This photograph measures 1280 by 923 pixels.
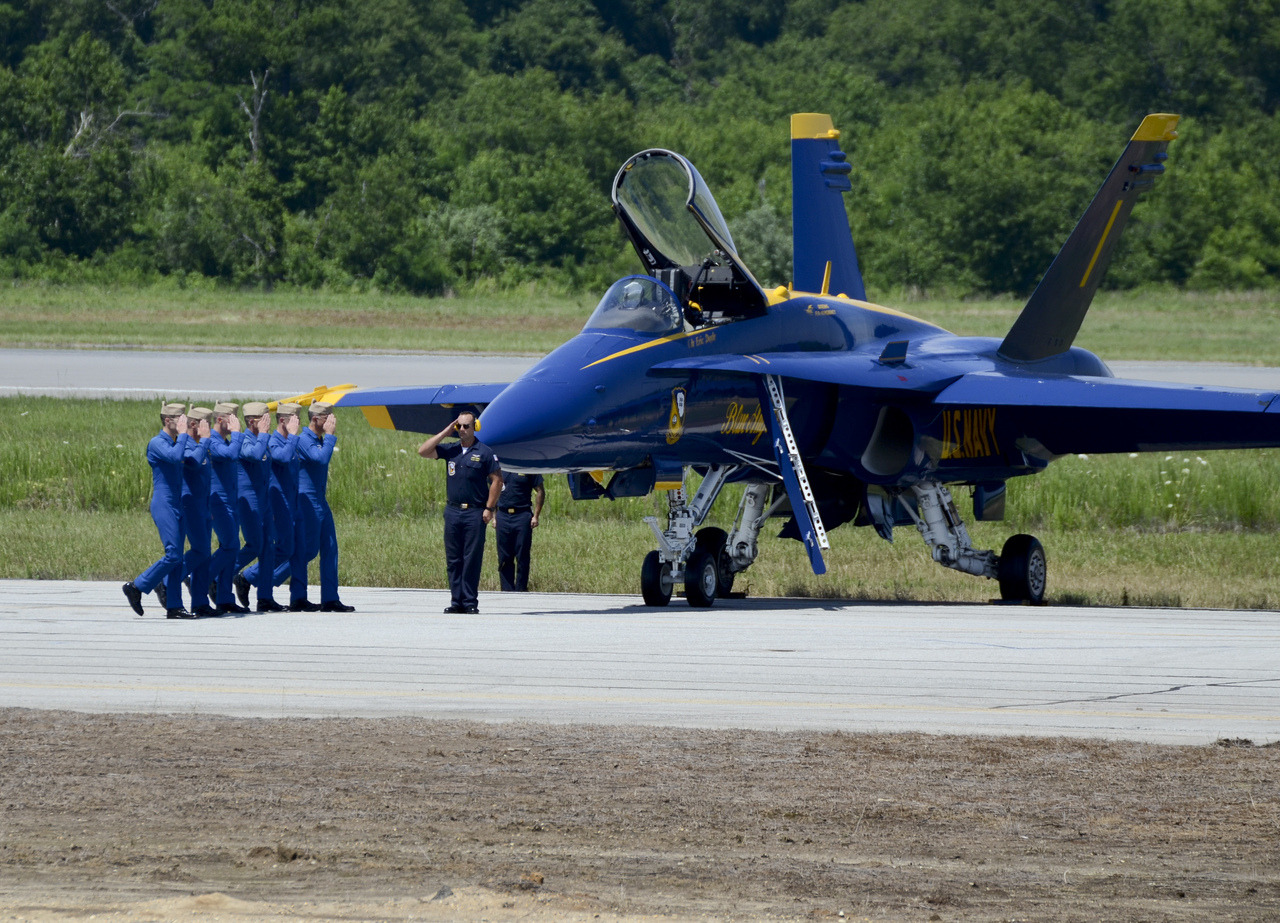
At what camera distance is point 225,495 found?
14258 mm

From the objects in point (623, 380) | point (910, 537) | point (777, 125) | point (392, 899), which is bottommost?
point (910, 537)

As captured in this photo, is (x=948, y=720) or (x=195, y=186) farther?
(x=195, y=186)

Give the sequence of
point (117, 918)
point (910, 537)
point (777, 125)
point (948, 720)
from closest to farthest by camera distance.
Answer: point (117, 918)
point (948, 720)
point (910, 537)
point (777, 125)

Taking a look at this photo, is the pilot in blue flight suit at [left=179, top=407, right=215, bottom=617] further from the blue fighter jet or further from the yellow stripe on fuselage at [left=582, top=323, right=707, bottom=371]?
the yellow stripe on fuselage at [left=582, top=323, right=707, bottom=371]

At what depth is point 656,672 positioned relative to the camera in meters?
11.2

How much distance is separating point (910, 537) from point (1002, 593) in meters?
5.94

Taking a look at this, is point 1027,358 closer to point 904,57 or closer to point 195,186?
point 195,186

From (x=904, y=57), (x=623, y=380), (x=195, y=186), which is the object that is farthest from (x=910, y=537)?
(x=904, y=57)

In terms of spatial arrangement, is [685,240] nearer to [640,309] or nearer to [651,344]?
[640,309]

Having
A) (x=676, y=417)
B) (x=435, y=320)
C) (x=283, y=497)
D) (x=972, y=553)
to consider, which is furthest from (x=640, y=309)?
(x=435, y=320)

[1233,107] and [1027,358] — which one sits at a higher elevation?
[1233,107]

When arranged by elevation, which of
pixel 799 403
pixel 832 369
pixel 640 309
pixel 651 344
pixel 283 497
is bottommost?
pixel 283 497

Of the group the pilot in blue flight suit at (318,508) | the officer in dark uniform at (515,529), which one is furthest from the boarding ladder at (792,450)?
the pilot in blue flight suit at (318,508)

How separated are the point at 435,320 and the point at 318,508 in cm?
4602
